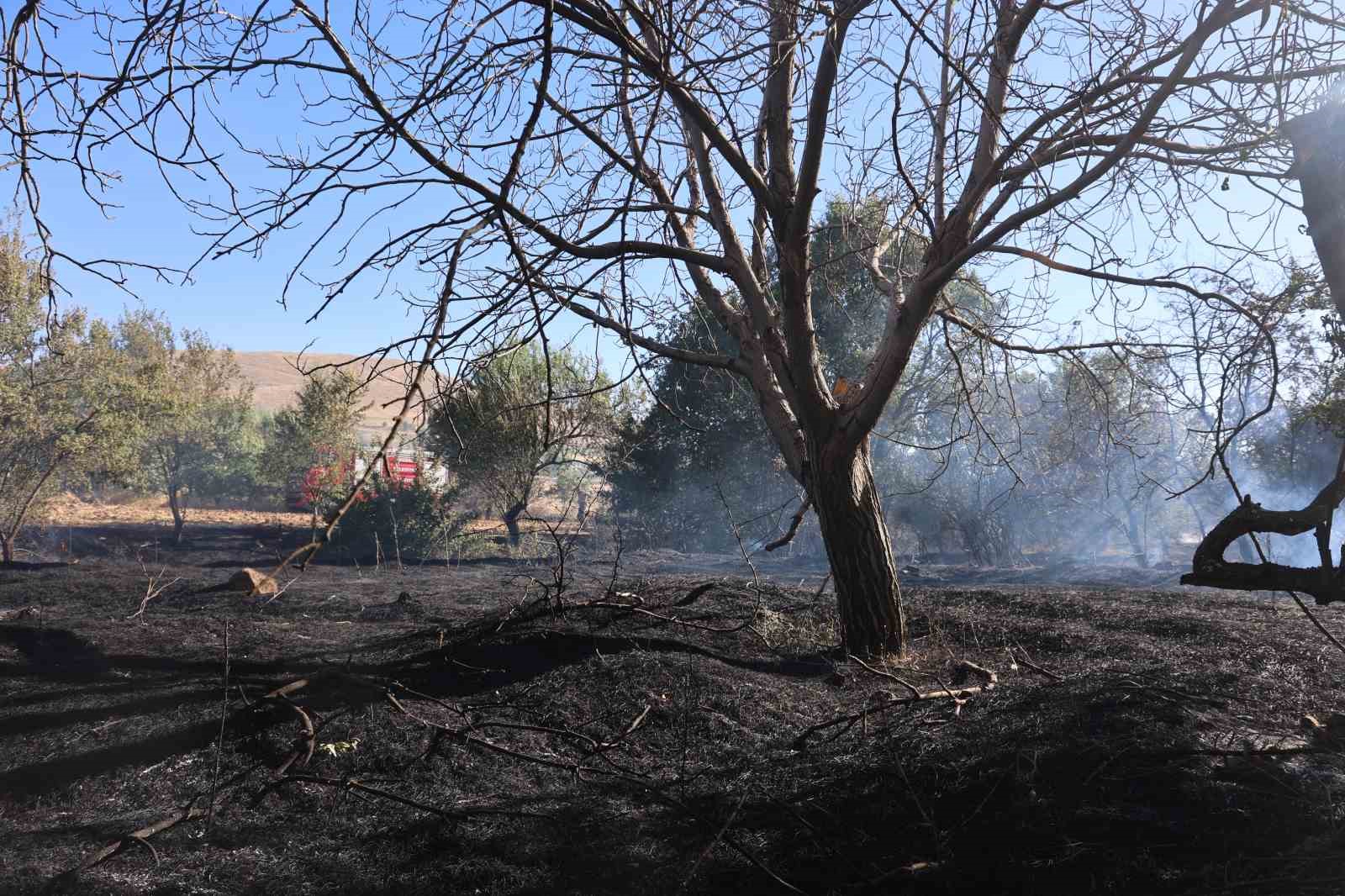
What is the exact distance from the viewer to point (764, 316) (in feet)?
17.2

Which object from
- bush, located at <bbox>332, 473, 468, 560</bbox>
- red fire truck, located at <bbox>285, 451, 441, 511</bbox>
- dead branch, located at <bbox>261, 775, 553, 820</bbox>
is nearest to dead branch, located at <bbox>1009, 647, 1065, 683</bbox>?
dead branch, located at <bbox>261, 775, 553, 820</bbox>

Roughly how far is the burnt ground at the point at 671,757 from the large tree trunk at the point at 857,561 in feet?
0.76

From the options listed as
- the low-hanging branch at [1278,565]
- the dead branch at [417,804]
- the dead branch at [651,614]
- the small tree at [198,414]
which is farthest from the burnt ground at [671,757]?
the small tree at [198,414]

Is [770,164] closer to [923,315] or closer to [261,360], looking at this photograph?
[923,315]

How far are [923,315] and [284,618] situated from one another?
18.7 feet

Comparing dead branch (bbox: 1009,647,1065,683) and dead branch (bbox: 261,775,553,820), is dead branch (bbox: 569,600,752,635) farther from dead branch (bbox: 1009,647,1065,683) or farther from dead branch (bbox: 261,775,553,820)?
dead branch (bbox: 261,775,553,820)

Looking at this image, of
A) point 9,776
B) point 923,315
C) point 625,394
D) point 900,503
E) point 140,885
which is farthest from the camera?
point 900,503

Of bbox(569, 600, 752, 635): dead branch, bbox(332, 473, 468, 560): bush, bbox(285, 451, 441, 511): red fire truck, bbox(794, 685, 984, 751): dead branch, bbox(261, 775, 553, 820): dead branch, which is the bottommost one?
bbox(261, 775, 553, 820): dead branch

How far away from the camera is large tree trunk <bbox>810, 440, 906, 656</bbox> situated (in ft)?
16.7

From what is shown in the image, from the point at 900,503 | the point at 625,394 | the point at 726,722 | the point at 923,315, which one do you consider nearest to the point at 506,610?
the point at 726,722

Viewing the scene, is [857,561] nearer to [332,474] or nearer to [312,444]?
[332,474]

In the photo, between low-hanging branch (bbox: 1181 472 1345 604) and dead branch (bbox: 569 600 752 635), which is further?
dead branch (bbox: 569 600 752 635)

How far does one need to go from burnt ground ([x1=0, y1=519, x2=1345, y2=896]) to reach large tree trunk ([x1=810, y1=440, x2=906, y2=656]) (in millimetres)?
232

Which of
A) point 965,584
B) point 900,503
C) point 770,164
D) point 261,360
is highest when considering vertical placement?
point 261,360
